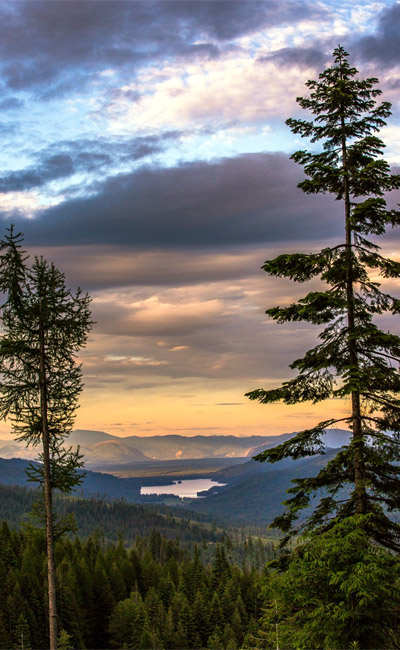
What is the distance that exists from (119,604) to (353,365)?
266 feet

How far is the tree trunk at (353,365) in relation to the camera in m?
15.4

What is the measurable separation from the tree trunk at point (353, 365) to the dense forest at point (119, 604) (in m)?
60.3

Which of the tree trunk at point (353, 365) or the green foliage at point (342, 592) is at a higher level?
the tree trunk at point (353, 365)

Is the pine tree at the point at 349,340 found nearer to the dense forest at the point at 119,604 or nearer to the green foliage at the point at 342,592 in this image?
the green foliage at the point at 342,592

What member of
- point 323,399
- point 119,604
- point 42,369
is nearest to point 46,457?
point 42,369

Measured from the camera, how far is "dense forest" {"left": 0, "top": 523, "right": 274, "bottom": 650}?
74312 millimetres

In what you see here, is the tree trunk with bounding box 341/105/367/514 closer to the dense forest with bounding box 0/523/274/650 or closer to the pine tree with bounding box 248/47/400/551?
the pine tree with bounding box 248/47/400/551

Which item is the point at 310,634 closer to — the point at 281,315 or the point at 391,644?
the point at 391,644

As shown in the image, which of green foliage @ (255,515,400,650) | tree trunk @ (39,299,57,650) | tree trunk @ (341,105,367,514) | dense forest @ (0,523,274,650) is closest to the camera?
green foliage @ (255,515,400,650)

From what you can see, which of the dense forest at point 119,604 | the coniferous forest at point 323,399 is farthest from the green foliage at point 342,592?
the dense forest at point 119,604

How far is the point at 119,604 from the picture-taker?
83.8m

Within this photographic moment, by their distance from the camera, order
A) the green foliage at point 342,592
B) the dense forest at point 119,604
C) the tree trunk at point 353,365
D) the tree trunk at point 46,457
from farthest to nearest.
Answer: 1. the dense forest at point 119,604
2. the tree trunk at point 46,457
3. the tree trunk at point 353,365
4. the green foliage at point 342,592

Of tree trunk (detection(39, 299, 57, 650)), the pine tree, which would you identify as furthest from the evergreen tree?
the pine tree

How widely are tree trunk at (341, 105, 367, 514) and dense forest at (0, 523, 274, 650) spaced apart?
60306 mm
